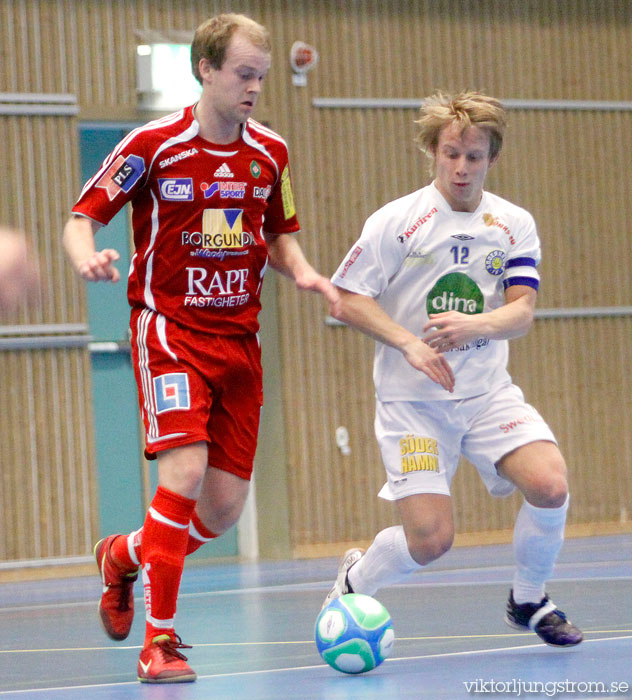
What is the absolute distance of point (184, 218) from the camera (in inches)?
162

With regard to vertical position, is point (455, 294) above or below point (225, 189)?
below

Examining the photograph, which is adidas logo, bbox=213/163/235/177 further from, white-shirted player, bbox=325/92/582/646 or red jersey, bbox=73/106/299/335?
white-shirted player, bbox=325/92/582/646

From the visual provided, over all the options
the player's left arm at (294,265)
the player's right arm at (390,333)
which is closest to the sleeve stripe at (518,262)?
the player's right arm at (390,333)

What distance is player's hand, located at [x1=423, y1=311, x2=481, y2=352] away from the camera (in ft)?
13.6

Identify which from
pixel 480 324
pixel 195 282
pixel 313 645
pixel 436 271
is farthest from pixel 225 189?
pixel 313 645

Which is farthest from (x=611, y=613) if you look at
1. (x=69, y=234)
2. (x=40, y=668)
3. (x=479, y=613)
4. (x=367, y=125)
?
(x=367, y=125)

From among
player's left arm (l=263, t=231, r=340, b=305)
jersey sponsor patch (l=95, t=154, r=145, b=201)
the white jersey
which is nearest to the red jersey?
jersey sponsor patch (l=95, t=154, r=145, b=201)

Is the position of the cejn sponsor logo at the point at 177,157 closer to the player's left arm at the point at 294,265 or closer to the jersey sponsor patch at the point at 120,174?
the jersey sponsor patch at the point at 120,174

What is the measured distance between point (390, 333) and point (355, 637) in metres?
1.01

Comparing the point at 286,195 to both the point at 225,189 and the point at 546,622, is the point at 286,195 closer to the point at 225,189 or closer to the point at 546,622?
the point at 225,189

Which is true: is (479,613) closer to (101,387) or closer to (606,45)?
(101,387)

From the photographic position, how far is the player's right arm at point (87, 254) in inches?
143

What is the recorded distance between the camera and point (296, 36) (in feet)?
32.4

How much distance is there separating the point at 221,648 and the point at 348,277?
140 centimetres
